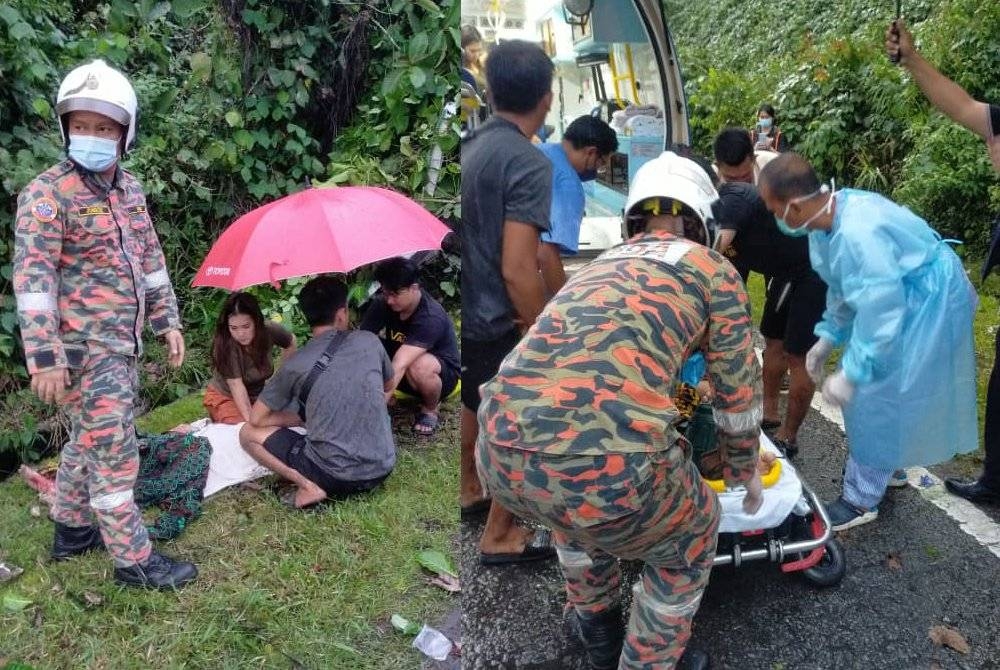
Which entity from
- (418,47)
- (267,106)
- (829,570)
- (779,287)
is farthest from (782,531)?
(267,106)

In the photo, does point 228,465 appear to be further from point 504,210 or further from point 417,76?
point 417,76

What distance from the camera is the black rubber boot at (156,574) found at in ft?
7.84

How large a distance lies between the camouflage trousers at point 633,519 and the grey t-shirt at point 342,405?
1.24 m

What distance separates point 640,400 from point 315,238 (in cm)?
185

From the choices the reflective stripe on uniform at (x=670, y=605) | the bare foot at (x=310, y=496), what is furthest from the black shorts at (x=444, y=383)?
the reflective stripe on uniform at (x=670, y=605)

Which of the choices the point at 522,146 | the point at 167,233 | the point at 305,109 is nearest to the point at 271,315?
the point at 167,233

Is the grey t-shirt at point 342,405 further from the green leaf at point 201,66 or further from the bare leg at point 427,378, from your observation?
the green leaf at point 201,66

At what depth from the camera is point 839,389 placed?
1.93 m

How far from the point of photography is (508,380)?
145 cm

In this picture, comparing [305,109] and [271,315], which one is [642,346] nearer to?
[271,315]

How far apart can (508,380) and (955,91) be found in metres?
1.40

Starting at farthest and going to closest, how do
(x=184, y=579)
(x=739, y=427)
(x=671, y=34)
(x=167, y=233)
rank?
(x=167, y=233)
(x=184, y=579)
(x=671, y=34)
(x=739, y=427)

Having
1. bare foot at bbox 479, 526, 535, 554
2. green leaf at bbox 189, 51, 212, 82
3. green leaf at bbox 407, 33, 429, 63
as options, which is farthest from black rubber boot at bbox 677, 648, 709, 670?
green leaf at bbox 189, 51, 212, 82

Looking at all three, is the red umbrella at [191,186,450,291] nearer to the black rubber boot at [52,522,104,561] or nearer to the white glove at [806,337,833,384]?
the black rubber boot at [52,522,104,561]
